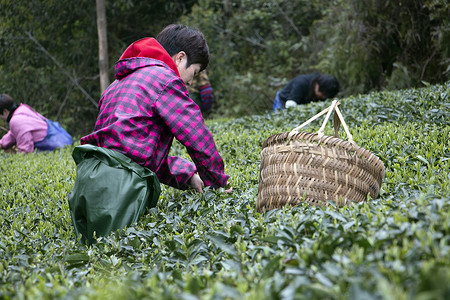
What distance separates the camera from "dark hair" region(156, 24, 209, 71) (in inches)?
132

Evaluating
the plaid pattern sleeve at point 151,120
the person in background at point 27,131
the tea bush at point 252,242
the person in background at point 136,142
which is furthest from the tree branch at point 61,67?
the plaid pattern sleeve at point 151,120

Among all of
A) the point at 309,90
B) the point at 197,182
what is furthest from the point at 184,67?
the point at 309,90

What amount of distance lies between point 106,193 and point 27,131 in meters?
5.95

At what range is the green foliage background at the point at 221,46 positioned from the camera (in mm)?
9031

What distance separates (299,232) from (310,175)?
63 centimetres

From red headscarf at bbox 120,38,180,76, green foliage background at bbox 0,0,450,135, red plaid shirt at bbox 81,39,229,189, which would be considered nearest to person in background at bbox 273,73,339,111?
green foliage background at bbox 0,0,450,135

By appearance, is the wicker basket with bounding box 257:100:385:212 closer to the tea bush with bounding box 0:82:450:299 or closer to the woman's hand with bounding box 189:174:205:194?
the tea bush with bounding box 0:82:450:299

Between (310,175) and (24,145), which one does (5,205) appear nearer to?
(310,175)

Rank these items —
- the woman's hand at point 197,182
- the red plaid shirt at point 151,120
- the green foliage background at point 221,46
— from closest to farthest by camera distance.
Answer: the red plaid shirt at point 151,120 → the woman's hand at point 197,182 → the green foliage background at point 221,46

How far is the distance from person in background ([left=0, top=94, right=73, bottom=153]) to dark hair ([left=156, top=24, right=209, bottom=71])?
5.42 m

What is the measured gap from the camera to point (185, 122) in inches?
119

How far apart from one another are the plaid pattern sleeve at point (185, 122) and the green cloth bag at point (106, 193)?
349 mm

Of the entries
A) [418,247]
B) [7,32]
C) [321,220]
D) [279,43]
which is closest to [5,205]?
[321,220]

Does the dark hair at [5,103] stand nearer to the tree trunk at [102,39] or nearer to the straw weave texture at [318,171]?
the tree trunk at [102,39]
